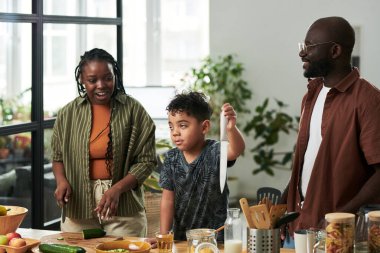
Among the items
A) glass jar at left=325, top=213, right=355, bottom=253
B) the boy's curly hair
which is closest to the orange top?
the boy's curly hair

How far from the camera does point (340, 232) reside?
8.88 ft

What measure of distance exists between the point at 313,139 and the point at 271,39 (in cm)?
465

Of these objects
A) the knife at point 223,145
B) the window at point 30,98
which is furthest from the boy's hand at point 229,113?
the window at point 30,98

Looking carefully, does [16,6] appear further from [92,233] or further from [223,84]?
[223,84]

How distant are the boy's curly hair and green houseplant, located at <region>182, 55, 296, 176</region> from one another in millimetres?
4446

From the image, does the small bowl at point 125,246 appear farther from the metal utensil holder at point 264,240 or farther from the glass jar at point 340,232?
the glass jar at point 340,232

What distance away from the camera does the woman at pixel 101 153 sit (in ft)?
12.6

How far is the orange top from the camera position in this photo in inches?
152

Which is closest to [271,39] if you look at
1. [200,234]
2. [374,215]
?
[200,234]

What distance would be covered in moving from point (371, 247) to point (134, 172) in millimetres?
1411

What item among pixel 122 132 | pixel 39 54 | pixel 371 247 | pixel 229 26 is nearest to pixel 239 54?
pixel 229 26

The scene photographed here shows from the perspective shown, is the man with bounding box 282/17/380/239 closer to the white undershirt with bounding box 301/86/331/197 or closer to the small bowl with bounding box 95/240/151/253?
the white undershirt with bounding box 301/86/331/197

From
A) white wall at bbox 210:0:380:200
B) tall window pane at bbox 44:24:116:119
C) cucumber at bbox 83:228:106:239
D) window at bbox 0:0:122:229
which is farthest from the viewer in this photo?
white wall at bbox 210:0:380:200

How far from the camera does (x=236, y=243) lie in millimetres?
3020
